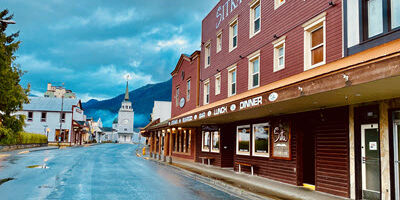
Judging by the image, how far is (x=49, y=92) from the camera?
96.2m

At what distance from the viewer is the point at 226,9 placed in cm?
2152

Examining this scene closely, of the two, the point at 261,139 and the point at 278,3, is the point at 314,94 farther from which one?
the point at 278,3

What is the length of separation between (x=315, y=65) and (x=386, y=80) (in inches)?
229

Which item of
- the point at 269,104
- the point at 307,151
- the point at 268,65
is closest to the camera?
the point at 269,104

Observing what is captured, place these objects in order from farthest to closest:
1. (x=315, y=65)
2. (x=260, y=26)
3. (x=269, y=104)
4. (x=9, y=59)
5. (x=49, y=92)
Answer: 1. (x=49, y=92)
2. (x=9, y=59)
3. (x=260, y=26)
4. (x=315, y=65)
5. (x=269, y=104)

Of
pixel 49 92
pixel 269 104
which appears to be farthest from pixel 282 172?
pixel 49 92

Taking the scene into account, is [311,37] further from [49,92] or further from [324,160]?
[49,92]

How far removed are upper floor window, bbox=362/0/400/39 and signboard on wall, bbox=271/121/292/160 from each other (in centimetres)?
501

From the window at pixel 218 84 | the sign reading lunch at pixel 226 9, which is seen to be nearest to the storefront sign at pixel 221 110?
the window at pixel 218 84

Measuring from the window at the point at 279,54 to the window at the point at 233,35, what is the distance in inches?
195

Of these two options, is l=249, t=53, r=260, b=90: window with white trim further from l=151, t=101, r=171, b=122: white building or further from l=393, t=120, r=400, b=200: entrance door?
l=151, t=101, r=171, b=122: white building

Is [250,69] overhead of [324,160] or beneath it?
overhead

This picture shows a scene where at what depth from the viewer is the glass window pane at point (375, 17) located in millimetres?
9312

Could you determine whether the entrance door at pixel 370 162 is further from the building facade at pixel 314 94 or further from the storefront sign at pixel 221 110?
the storefront sign at pixel 221 110
